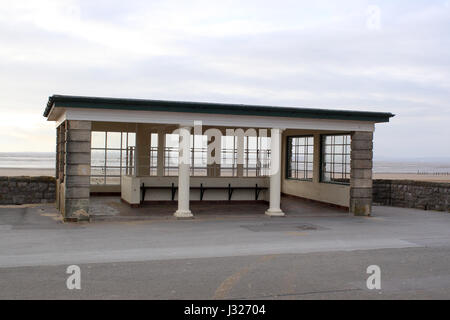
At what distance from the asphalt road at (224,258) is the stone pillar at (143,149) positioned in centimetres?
621

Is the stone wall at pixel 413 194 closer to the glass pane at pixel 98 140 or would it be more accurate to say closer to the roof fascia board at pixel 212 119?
the roof fascia board at pixel 212 119

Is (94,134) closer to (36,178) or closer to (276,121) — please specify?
(36,178)

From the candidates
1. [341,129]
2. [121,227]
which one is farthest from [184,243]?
[341,129]

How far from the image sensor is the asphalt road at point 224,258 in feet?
24.8

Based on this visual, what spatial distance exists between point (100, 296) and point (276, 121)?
34.1ft

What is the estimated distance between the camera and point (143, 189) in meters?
19.5

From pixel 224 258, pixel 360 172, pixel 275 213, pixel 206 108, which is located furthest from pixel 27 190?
pixel 224 258

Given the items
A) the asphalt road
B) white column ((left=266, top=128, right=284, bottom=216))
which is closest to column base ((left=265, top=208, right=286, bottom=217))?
white column ((left=266, top=128, right=284, bottom=216))

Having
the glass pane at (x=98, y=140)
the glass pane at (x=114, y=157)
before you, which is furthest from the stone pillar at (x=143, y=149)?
Result: the glass pane at (x=98, y=140)

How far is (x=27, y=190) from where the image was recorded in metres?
20.2

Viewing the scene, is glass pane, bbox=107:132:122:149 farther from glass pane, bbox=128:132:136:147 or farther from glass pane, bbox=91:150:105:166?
glass pane, bbox=91:150:105:166

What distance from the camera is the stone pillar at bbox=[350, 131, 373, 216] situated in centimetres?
1752

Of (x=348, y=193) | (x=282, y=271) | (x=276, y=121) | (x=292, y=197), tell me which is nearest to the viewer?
(x=282, y=271)

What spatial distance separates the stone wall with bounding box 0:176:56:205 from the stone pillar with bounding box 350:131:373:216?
10.9 meters
